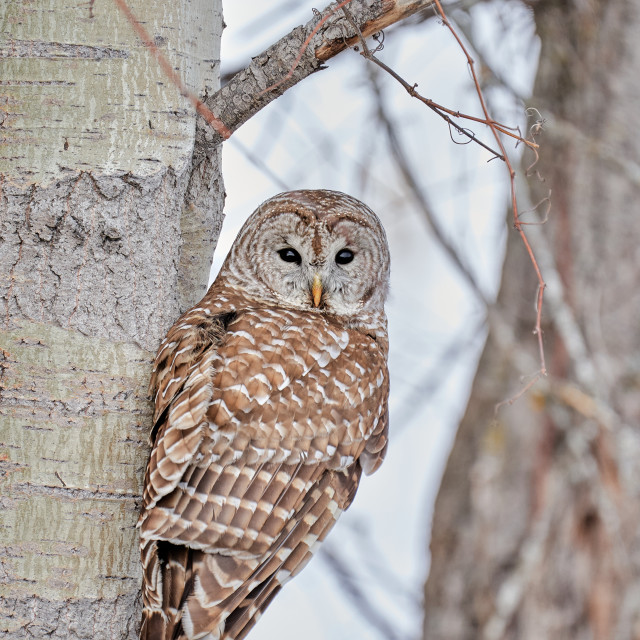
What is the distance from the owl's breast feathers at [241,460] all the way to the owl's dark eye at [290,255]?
0.47m

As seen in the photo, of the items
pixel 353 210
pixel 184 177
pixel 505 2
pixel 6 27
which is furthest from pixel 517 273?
pixel 6 27

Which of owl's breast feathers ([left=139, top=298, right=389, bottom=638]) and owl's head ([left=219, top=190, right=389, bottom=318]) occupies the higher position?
owl's head ([left=219, top=190, right=389, bottom=318])

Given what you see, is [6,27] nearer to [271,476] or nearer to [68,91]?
[68,91]

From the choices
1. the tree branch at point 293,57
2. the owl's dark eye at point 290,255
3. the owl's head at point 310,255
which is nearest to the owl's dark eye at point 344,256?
the owl's head at point 310,255

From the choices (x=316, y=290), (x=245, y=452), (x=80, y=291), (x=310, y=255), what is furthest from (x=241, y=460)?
(x=310, y=255)

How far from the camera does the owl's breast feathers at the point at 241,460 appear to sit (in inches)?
77.6

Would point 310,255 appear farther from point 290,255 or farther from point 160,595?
point 160,595

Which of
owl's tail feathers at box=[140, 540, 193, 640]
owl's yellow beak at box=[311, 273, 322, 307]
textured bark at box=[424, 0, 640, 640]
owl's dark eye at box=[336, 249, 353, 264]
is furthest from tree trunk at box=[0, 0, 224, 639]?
textured bark at box=[424, 0, 640, 640]

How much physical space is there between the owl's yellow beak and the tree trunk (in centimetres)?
69

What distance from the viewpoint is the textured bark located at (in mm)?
4793

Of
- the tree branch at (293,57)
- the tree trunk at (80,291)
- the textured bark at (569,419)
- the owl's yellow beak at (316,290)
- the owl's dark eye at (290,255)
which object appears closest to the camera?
the tree trunk at (80,291)

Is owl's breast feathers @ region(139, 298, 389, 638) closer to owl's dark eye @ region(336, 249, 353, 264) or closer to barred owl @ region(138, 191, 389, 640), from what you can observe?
barred owl @ region(138, 191, 389, 640)

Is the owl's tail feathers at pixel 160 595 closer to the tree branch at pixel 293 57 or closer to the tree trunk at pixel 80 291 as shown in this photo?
the tree trunk at pixel 80 291

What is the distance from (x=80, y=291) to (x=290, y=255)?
991mm
